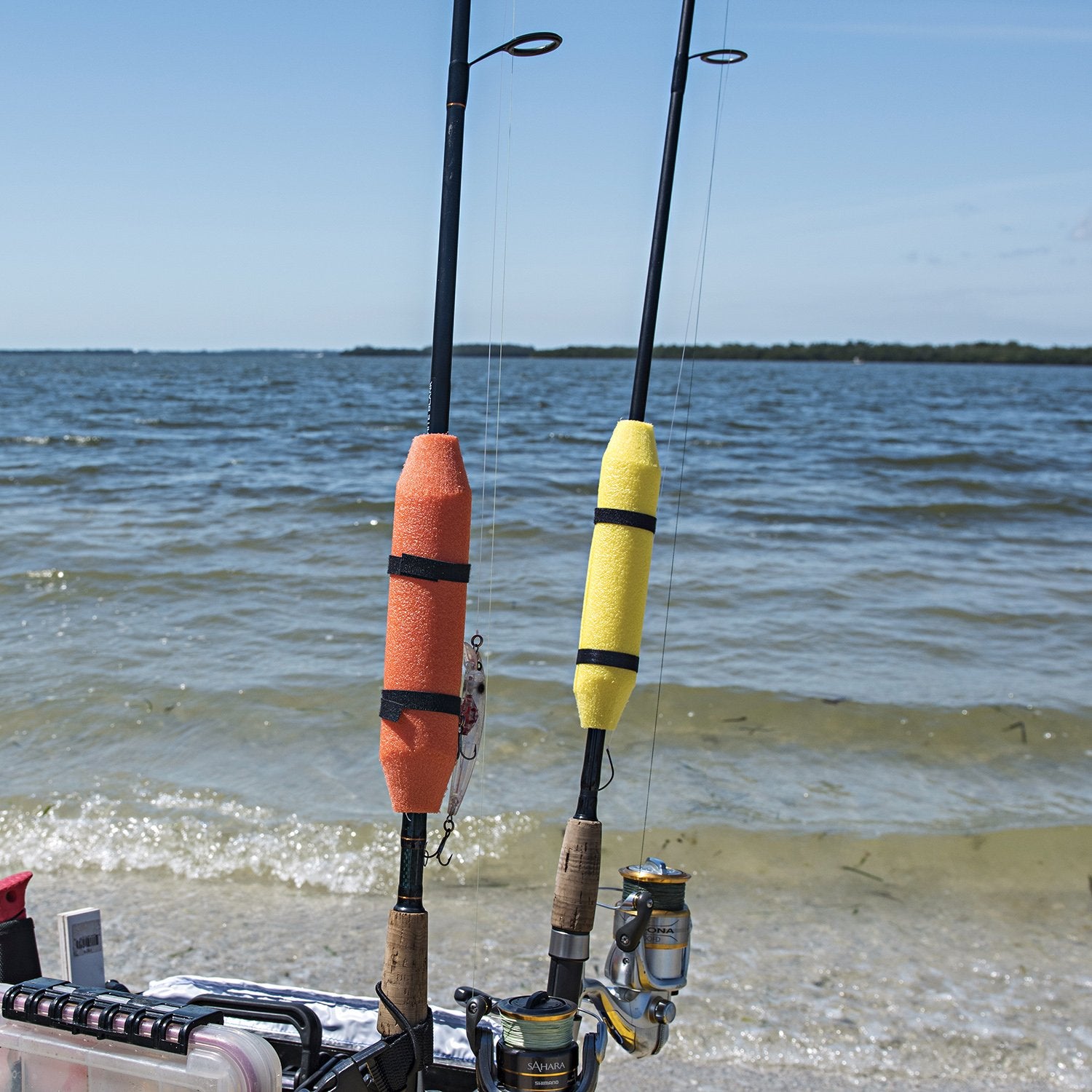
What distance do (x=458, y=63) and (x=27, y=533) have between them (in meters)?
10.5

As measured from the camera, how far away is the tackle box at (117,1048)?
72.2 inches

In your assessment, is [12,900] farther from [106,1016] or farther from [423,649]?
[423,649]

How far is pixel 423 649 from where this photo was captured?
227 cm

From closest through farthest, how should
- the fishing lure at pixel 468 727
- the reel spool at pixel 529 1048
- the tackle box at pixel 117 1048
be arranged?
the tackle box at pixel 117 1048, the reel spool at pixel 529 1048, the fishing lure at pixel 468 727

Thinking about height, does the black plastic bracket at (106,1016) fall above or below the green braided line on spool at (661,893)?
above

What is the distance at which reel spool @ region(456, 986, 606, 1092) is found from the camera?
2176mm

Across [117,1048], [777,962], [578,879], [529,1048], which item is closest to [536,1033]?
[529,1048]

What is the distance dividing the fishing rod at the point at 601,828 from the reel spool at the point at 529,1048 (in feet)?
0.92

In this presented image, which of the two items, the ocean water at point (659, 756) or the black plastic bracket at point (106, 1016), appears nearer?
the black plastic bracket at point (106, 1016)

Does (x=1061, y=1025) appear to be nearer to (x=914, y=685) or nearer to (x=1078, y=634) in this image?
(x=914, y=685)

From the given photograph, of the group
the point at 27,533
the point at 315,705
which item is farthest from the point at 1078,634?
the point at 27,533

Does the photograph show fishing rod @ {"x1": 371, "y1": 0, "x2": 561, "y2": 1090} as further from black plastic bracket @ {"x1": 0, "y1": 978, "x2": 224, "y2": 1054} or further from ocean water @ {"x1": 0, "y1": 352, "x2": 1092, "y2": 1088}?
black plastic bracket @ {"x1": 0, "y1": 978, "x2": 224, "y2": 1054}

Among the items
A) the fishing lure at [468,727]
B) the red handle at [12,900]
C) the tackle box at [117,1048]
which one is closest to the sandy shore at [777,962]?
the fishing lure at [468,727]

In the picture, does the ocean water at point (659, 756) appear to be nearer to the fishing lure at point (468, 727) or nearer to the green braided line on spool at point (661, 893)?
the fishing lure at point (468, 727)
